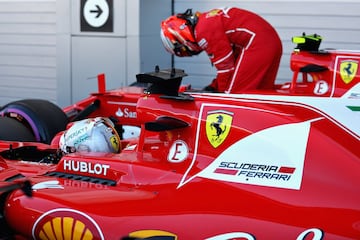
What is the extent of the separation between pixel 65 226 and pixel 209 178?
772mm

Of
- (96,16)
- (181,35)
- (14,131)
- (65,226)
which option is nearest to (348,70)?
(181,35)

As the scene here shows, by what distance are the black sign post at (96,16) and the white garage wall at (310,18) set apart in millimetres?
1294

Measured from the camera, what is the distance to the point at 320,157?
3.19 m

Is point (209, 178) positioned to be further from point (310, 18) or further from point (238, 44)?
point (310, 18)

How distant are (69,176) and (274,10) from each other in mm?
5546

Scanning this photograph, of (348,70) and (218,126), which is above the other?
(348,70)

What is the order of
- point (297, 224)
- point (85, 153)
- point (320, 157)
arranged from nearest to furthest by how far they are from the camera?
1. point (297, 224)
2. point (320, 157)
3. point (85, 153)

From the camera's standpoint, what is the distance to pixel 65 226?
336cm

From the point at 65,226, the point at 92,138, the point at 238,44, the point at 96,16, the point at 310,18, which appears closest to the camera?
the point at 65,226

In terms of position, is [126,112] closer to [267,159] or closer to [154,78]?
[154,78]

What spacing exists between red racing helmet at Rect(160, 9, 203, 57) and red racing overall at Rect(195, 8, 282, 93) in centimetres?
13

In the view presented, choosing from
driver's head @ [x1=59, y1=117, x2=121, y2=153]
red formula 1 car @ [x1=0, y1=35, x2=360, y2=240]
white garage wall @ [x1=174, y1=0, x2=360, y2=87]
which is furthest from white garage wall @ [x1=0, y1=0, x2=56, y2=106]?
red formula 1 car @ [x1=0, y1=35, x2=360, y2=240]

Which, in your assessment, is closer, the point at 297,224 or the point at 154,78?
the point at 297,224

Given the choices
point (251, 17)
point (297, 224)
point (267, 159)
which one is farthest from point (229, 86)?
point (297, 224)
